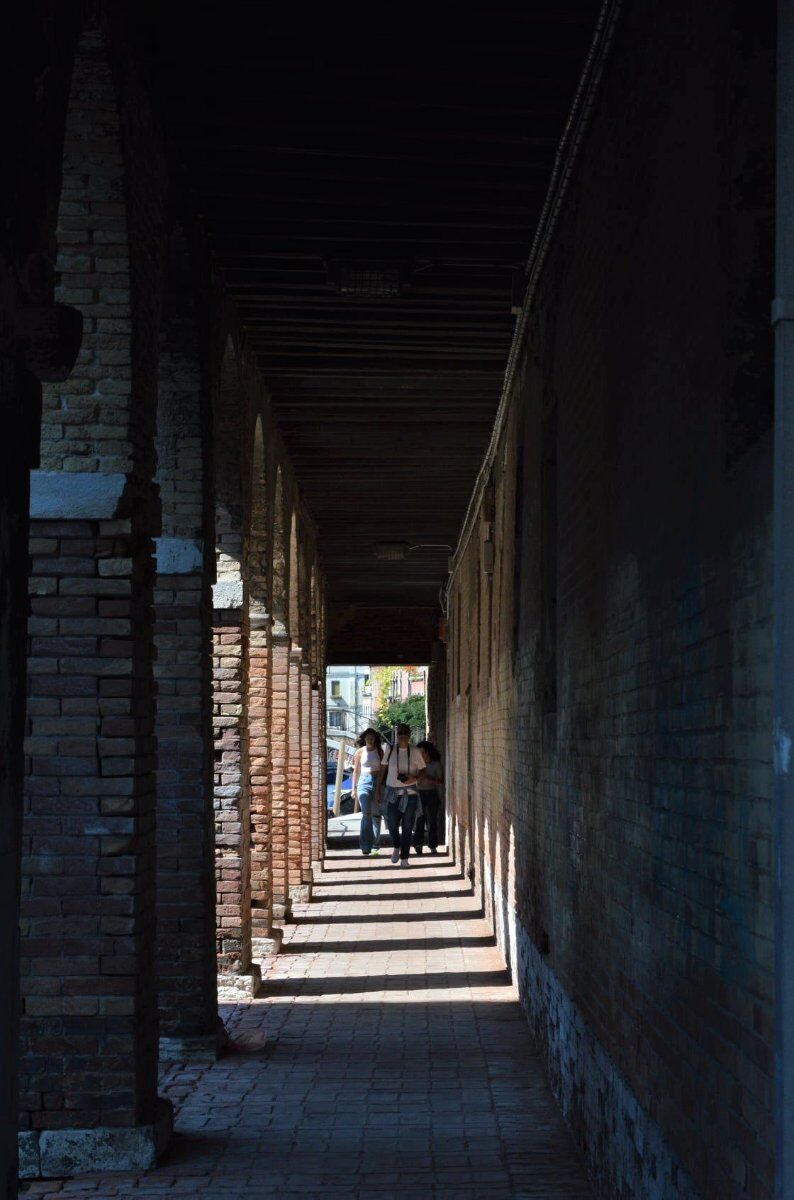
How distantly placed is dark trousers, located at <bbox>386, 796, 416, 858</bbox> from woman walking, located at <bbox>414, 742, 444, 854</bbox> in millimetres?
334

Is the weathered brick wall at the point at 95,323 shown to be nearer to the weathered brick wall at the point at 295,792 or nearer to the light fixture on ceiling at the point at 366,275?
the light fixture on ceiling at the point at 366,275

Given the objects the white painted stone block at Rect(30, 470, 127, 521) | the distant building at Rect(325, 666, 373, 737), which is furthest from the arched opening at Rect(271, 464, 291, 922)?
the distant building at Rect(325, 666, 373, 737)

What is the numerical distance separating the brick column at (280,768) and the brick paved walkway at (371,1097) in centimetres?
124

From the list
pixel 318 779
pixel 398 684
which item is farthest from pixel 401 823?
pixel 398 684

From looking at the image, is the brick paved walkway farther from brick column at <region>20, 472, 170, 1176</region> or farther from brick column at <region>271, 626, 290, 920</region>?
brick column at <region>271, 626, 290, 920</region>

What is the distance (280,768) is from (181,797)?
5.92 m

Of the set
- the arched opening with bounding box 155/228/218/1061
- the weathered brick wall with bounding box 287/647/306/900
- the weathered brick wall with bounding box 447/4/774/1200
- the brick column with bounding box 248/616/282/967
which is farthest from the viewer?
the weathered brick wall with bounding box 287/647/306/900

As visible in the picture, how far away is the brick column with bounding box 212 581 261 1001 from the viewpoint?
1007cm

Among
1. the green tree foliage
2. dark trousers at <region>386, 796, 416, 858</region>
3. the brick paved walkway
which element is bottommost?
the brick paved walkway

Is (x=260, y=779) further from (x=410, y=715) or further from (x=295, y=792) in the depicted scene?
(x=410, y=715)

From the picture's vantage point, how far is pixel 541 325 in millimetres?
9258

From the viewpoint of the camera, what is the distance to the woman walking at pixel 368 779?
76.1 ft

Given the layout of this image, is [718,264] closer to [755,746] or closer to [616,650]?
[755,746]

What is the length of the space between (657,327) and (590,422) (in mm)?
1815
